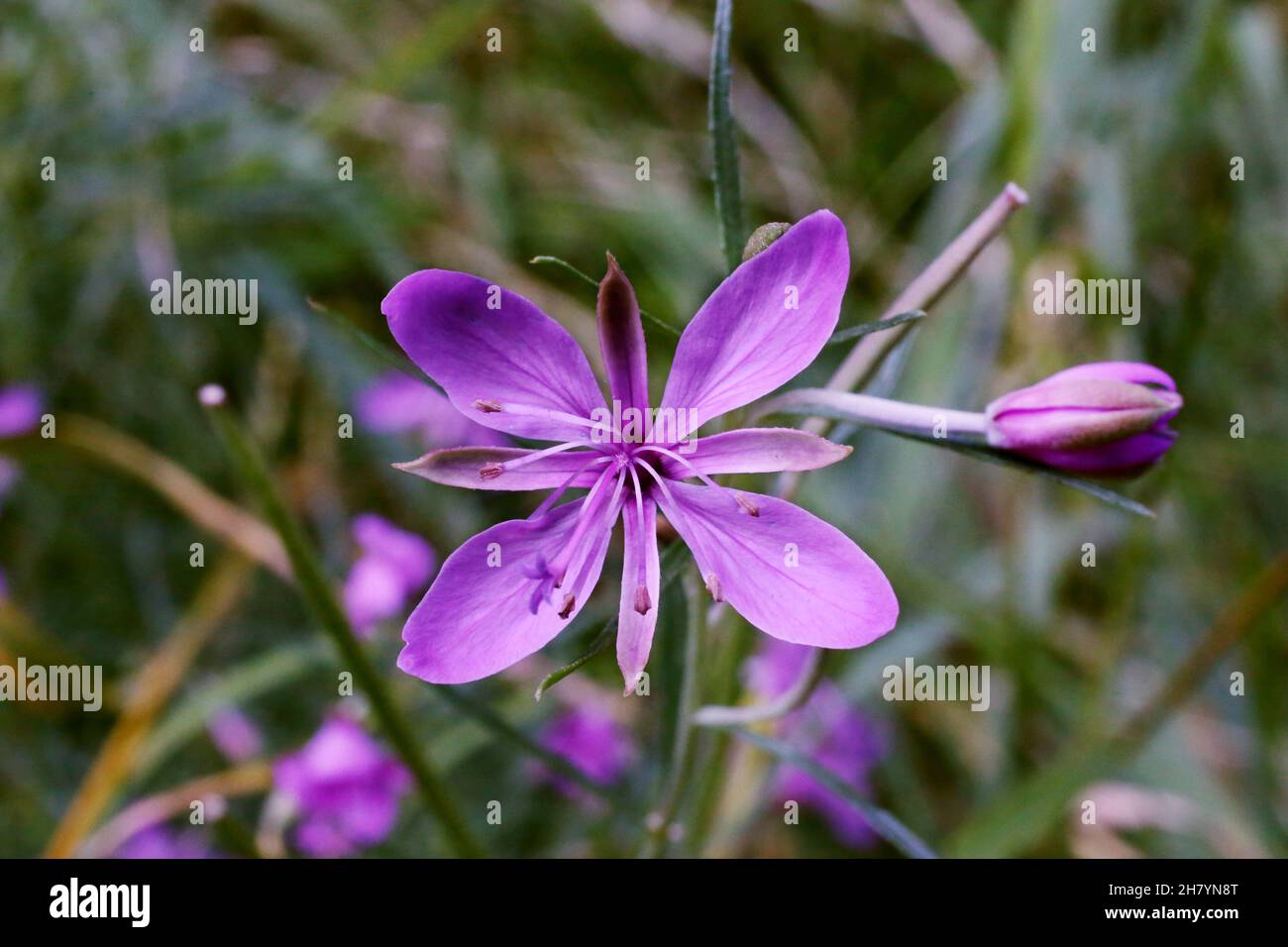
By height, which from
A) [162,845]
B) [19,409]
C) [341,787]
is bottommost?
[162,845]

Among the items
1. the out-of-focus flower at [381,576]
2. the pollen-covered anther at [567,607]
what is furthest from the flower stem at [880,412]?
the out-of-focus flower at [381,576]

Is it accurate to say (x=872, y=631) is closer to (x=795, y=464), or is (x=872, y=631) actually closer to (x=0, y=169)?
(x=795, y=464)

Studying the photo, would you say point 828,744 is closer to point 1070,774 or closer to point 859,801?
point 1070,774

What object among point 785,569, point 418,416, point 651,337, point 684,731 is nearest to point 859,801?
point 684,731

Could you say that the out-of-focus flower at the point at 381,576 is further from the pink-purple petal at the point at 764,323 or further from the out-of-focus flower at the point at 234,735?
the pink-purple petal at the point at 764,323

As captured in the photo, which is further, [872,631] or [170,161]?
[170,161]

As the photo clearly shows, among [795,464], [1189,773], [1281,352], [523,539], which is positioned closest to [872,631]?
[795,464]
